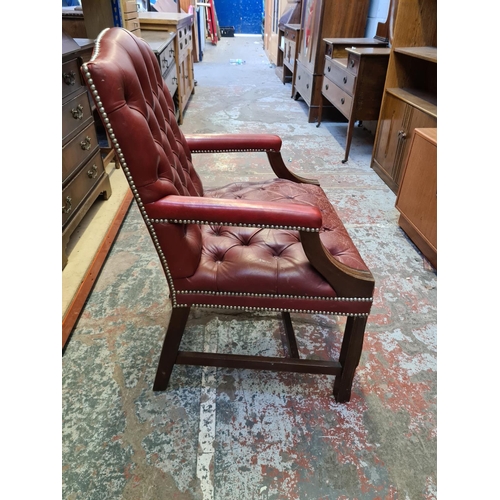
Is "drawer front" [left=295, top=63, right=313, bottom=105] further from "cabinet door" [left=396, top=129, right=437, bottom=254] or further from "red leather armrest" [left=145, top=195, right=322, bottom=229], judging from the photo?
"red leather armrest" [left=145, top=195, right=322, bottom=229]

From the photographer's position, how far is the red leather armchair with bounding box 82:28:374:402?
900 mm

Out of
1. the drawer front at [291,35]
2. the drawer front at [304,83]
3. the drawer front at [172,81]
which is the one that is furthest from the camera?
the drawer front at [291,35]

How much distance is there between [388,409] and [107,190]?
1.95 metres

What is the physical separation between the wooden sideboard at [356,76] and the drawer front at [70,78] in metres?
1.86

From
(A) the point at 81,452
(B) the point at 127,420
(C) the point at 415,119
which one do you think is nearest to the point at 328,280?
(B) the point at 127,420

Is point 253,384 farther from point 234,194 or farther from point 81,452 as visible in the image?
point 234,194

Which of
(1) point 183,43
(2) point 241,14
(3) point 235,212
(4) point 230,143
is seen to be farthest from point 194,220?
(2) point 241,14

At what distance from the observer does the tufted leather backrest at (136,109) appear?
84 cm

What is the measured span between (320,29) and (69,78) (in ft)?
8.49

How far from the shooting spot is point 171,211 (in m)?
0.95

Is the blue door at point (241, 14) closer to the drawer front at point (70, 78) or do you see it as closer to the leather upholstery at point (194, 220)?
the drawer front at point (70, 78)

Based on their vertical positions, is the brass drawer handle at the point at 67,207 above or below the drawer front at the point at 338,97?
below

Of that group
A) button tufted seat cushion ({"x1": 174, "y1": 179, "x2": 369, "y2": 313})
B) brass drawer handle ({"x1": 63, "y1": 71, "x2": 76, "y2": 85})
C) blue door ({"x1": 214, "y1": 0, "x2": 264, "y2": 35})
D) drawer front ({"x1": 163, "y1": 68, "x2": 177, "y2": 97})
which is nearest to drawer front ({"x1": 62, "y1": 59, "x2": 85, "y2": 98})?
brass drawer handle ({"x1": 63, "y1": 71, "x2": 76, "y2": 85})

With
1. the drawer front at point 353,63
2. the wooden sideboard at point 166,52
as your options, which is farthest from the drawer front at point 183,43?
the drawer front at point 353,63
